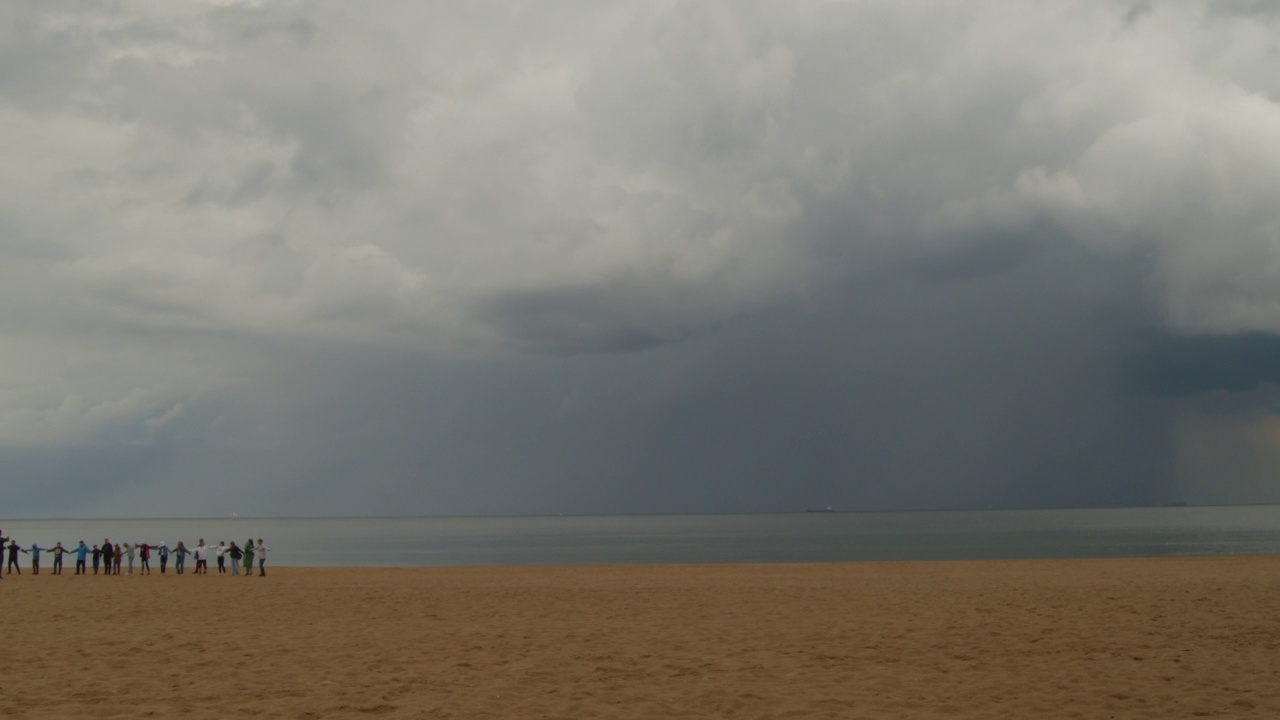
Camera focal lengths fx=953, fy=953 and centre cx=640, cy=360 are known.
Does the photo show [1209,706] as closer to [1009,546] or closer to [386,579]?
[386,579]

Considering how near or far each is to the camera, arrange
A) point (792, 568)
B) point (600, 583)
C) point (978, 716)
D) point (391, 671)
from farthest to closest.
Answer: point (792, 568), point (600, 583), point (391, 671), point (978, 716)

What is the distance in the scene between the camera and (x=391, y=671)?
53.1 ft

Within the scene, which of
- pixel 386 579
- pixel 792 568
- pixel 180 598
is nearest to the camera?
pixel 180 598

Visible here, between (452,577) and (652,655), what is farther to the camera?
(452,577)

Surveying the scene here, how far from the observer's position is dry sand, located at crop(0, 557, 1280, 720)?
43.9 feet

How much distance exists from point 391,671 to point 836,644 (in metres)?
8.51

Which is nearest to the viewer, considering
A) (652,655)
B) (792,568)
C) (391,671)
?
(391,671)

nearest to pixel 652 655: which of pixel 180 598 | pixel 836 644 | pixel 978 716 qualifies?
pixel 836 644

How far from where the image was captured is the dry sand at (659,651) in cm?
1339

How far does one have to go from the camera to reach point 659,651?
18.3 metres

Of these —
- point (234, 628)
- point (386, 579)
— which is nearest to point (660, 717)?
point (234, 628)

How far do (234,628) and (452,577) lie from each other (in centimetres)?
2046

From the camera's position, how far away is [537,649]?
741 inches

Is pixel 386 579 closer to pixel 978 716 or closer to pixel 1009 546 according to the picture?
pixel 978 716
